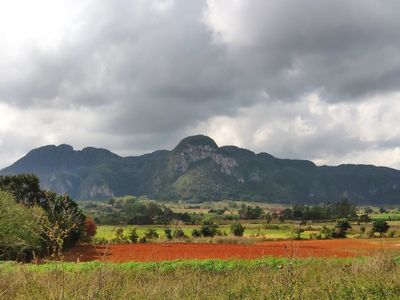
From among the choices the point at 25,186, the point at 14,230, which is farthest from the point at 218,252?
the point at 25,186

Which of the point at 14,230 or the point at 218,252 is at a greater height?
the point at 14,230

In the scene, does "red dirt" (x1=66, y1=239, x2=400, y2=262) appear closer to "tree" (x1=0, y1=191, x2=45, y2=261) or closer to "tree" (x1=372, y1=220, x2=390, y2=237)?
"tree" (x1=0, y1=191, x2=45, y2=261)

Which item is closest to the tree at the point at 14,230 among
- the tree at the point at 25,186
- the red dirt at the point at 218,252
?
the red dirt at the point at 218,252

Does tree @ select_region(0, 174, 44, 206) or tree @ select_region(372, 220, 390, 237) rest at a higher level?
tree @ select_region(0, 174, 44, 206)

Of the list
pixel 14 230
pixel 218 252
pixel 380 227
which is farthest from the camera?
pixel 380 227

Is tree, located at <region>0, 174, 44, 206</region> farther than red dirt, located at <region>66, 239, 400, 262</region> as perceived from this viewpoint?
Yes

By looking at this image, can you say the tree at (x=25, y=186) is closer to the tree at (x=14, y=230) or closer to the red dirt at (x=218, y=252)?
the red dirt at (x=218, y=252)

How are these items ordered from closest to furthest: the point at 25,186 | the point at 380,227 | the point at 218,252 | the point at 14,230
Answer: the point at 14,230 → the point at 218,252 → the point at 25,186 → the point at 380,227

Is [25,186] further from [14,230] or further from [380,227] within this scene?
[380,227]

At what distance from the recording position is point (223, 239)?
71250mm

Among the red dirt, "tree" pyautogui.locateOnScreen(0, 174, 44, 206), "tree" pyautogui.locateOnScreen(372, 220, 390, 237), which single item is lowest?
the red dirt

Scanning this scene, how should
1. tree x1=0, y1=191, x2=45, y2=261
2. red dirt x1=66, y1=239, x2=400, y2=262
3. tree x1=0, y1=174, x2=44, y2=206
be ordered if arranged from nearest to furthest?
red dirt x1=66, y1=239, x2=400, y2=262 < tree x1=0, y1=191, x2=45, y2=261 < tree x1=0, y1=174, x2=44, y2=206

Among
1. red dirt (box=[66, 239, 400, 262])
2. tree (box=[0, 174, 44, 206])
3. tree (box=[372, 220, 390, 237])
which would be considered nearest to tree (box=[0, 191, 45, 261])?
red dirt (box=[66, 239, 400, 262])

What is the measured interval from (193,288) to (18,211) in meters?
35.5
